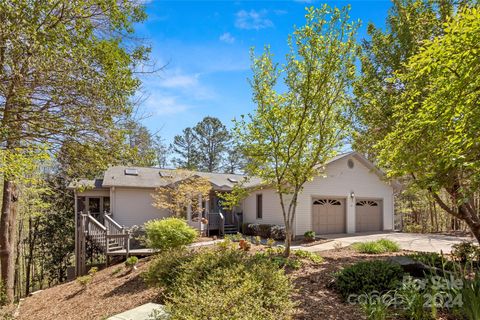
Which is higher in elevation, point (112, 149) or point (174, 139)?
point (174, 139)

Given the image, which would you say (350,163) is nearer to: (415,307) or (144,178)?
(144,178)

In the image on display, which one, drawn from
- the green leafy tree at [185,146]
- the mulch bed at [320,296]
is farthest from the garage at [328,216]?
the green leafy tree at [185,146]

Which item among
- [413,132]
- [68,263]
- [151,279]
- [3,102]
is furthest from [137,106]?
[68,263]

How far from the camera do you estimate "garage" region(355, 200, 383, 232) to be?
18.2 meters

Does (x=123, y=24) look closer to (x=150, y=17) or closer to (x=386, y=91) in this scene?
(x=150, y=17)

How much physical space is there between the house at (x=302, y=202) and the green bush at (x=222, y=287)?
9.66 meters

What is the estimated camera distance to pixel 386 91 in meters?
9.04

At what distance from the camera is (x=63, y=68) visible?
5.18m

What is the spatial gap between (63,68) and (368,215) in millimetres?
17657

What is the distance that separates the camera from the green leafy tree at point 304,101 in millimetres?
8578

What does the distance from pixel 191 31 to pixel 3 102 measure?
493 centimetres

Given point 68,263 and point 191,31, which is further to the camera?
point 68,263

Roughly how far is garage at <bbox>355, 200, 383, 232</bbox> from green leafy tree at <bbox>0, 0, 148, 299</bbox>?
15454mm

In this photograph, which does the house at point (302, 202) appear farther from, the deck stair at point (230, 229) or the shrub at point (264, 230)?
the shrub at point (264, 230)
